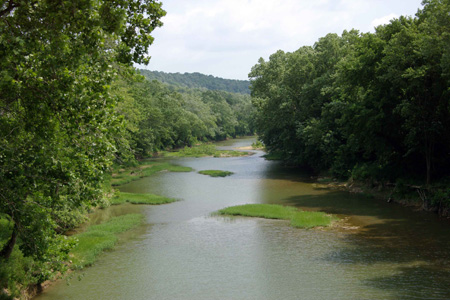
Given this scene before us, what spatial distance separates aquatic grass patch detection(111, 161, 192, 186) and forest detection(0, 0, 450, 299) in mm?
4261

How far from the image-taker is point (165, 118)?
81.3 m

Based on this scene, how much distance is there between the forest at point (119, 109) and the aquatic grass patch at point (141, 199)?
389 cm

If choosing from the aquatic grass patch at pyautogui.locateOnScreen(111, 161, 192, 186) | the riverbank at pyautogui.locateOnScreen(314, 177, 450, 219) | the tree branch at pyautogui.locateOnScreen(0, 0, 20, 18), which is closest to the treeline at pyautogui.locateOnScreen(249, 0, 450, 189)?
the riverbank at pyautogui.locateOnScreen(314, 177, 450, 219)

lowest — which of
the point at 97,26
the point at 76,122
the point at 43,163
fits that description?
the point at 43,163

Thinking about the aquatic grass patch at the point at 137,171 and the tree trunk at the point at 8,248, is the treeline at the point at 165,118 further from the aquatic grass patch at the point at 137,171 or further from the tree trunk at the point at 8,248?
the tree trunk at the point at 8,248

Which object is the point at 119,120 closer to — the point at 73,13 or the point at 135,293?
the point at 73,13

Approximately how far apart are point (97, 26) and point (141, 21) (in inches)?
72.2

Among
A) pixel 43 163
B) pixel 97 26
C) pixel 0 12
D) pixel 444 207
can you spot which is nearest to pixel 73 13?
pixel 97 26

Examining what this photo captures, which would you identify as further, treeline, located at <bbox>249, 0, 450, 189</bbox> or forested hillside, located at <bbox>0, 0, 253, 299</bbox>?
treeline, located at <bbox>249, 0, 450, 189</bbox>

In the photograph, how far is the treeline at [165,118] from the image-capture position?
1761 inches

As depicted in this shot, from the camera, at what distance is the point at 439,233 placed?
79.3 feet

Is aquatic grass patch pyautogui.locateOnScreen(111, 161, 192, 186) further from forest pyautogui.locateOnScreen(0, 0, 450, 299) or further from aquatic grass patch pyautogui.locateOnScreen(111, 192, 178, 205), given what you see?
aquatic grass patch pyautogui.locateOnScreen(111, 192, 178, 205)

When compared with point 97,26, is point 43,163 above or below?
below

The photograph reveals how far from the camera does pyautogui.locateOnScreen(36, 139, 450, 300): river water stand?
56.6 feet
